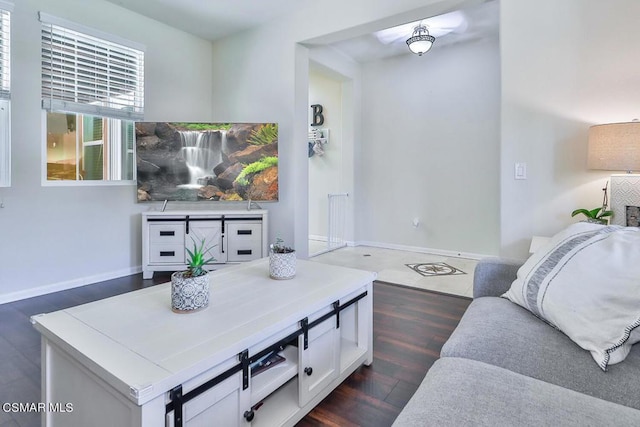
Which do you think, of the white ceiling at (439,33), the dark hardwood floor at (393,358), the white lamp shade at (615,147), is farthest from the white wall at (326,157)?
the white lamp shade at (615,147)

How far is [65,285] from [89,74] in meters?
1.99

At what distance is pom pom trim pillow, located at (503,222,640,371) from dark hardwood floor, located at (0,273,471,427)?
2.47ft

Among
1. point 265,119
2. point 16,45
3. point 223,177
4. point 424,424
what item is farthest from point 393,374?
point 16,45

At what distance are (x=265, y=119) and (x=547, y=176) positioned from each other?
281 cm

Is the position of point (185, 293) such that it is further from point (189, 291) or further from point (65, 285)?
point (65, 285)

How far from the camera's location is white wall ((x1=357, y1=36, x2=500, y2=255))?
14.0ft

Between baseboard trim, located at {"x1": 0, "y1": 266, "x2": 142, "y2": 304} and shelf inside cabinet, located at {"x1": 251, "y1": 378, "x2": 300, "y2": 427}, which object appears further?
baseboard trim, located at {"x1": 0, "y1": 266, "x2": 142, "y2": 304}

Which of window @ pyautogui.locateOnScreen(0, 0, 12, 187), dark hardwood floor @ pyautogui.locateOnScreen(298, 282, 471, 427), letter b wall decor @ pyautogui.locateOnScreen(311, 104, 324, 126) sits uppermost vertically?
letter b wall decor @ pyautogui.locateOnScreen(311, 104, 324, 126)

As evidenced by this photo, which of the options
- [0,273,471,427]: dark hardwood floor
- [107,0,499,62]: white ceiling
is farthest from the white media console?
[107,0,499,62]: white ceiling

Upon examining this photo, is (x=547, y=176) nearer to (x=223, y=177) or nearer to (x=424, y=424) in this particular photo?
(x=424, y=424)

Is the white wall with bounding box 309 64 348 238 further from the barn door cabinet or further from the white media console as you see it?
the white media console

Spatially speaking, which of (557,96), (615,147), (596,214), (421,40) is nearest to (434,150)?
(421,40)

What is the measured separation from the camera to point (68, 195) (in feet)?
10.4

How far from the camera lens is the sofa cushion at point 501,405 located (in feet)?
2.49
